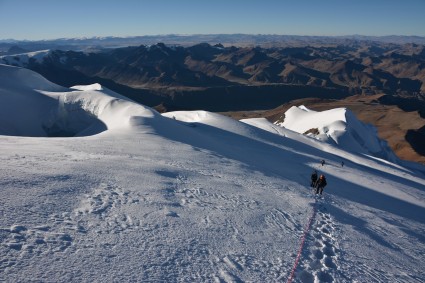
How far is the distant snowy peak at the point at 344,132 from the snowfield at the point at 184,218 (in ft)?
78.3

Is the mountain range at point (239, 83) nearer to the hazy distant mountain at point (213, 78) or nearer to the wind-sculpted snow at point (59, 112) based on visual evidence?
the hazy distant mountain at point (213, 78)

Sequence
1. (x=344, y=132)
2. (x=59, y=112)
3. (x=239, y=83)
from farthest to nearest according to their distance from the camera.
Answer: (x=239, y=83) < (x=344, y=132) < (x=59, y=112)

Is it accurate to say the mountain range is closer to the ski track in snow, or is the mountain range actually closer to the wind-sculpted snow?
the wind-sculpted snow

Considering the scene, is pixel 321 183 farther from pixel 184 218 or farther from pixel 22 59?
pixel 22 59

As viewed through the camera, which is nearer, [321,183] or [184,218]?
[184,218]

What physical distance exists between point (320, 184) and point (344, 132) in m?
33.6

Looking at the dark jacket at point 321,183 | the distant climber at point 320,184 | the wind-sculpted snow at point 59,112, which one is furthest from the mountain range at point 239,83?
the dark jacket at point 321,183

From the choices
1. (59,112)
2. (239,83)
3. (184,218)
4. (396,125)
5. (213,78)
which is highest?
(184,218)

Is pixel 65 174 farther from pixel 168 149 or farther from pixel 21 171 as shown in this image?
pixel 168 149

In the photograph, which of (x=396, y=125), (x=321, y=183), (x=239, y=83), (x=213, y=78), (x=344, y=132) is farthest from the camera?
(x=213, y=78)

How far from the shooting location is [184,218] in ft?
31.1

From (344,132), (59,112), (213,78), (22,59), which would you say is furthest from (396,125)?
(22,59)

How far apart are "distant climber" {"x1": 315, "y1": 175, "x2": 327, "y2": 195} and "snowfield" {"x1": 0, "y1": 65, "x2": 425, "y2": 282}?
0.46 meters

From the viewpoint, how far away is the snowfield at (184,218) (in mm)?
7000
